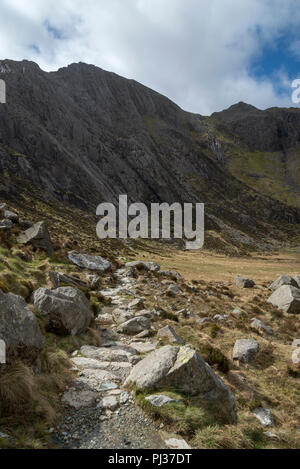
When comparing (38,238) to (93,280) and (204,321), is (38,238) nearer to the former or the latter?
(93,280)

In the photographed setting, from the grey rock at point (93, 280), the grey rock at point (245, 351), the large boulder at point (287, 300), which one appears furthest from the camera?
the large boulder at point (287, 300)

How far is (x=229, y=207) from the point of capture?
5364 inches

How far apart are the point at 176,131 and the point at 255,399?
168m

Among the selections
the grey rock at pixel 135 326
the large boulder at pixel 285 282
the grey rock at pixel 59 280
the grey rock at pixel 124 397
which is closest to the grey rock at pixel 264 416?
the grey rock at pixel 124 397

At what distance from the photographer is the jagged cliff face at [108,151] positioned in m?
86.8

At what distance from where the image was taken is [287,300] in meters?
22.4

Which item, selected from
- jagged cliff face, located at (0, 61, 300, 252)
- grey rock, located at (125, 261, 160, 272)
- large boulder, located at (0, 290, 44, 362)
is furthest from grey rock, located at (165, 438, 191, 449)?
jagged cliff face, located at (0, 61, 300, 252)

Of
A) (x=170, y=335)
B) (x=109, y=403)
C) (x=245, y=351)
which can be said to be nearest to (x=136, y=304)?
(x=170, y=335)

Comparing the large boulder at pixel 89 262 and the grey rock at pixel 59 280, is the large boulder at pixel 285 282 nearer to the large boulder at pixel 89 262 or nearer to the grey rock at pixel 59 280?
the large boulder at pixel 89 262

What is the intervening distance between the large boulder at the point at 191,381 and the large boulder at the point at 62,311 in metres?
4.06

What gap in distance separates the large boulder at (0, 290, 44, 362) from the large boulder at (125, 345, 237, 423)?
9.42ft
